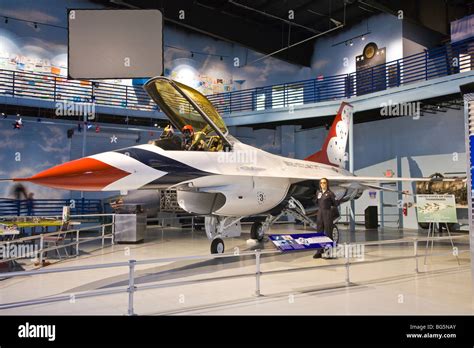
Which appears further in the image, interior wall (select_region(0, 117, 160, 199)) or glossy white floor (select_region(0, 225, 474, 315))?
interior wall (select_region(0, 117, 160, 199))

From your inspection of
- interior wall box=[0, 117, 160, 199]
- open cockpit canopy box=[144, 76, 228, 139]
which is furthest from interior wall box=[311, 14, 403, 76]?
open cockpit canopy box=[144, 76, 228, 139]

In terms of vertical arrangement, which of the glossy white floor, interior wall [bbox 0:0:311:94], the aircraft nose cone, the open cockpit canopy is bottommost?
the glossy white floor

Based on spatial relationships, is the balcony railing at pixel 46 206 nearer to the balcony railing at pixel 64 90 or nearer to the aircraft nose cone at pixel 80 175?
the balcony railing at pixel 64 90

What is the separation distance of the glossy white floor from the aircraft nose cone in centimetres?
147

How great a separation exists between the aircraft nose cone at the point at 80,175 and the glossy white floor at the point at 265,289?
1.47 metres

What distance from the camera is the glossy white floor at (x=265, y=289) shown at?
14.7ft

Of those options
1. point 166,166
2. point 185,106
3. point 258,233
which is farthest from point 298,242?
point 258,233

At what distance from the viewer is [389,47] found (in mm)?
18297

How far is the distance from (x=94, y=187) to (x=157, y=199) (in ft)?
34.7

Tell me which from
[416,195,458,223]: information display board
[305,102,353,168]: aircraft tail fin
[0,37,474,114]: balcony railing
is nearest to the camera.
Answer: [416,195,458,223]: information display board

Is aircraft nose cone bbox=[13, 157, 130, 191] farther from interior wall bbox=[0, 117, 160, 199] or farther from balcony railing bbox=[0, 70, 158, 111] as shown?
interior wall bbox=[0, 117, 160, 199]

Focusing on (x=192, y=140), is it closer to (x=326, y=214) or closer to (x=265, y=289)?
(x=326, y=214)

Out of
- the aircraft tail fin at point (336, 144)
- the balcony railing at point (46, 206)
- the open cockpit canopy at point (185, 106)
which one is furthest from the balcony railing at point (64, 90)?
the open cockpit canopy at point (185, 106)

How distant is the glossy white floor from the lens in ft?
14.7
